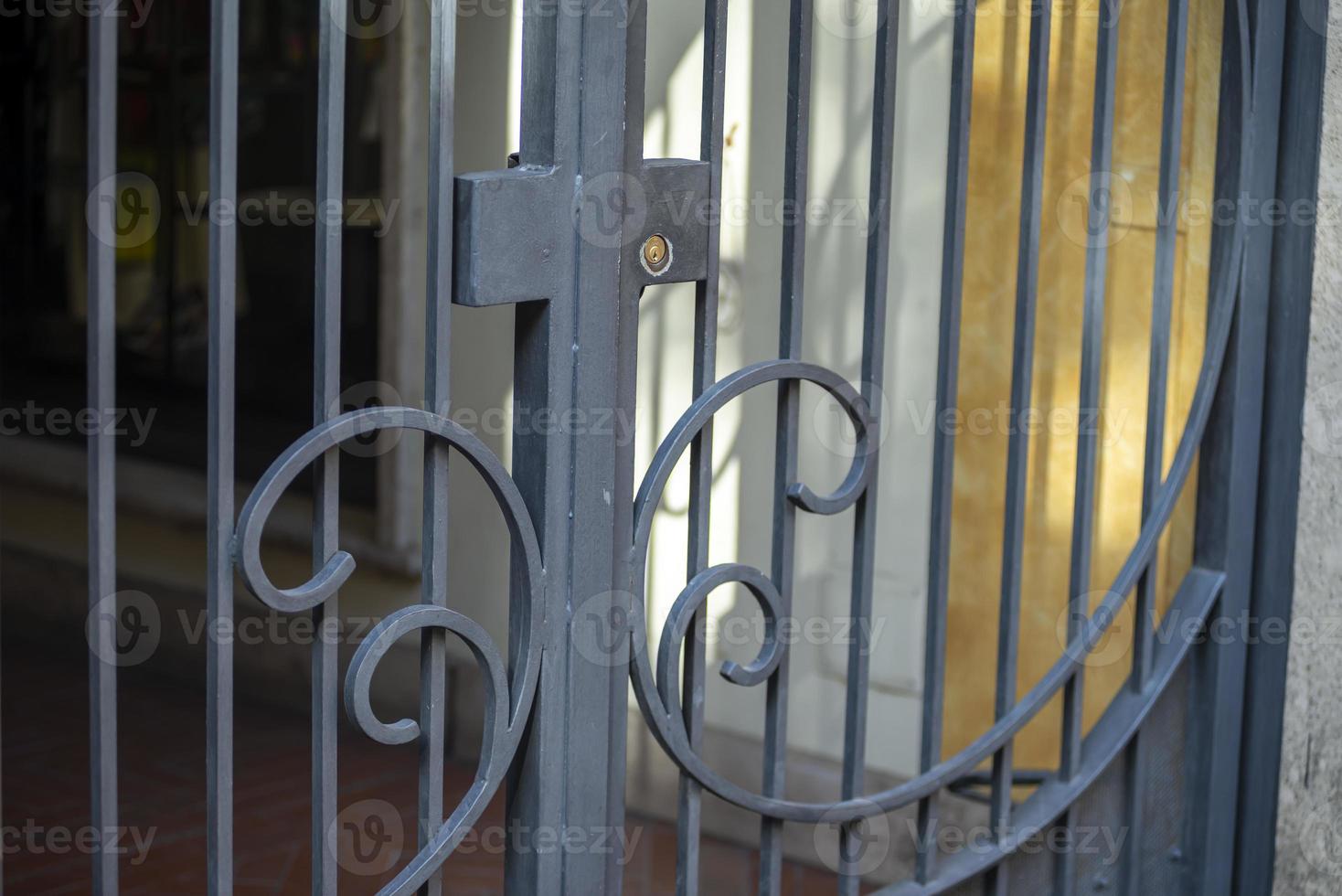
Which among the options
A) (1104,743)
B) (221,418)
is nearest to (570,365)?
(221,418)

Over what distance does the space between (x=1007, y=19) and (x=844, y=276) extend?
2.34 ft

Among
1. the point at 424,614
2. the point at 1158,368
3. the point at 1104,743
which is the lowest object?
the point at 1104,743

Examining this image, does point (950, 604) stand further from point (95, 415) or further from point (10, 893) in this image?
point (95, 415)

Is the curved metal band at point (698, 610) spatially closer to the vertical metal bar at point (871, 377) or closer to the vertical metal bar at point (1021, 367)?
the vertical metal bar at point (871, 377)

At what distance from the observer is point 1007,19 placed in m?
3.62

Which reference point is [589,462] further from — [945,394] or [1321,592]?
[1321,592]

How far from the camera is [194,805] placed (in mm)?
4453

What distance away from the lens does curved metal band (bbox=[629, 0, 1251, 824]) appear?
1.58 m

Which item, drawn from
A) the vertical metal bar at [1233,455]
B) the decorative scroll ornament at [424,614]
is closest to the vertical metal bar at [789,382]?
the decorative scroll ornament at [424,614]

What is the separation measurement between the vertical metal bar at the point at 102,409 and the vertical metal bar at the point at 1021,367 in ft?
3.56

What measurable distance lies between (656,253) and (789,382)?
21cm

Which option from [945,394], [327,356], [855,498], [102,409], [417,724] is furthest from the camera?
[945,394]

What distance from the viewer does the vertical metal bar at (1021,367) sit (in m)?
1.90

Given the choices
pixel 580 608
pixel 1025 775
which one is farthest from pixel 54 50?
pixel 580 608
